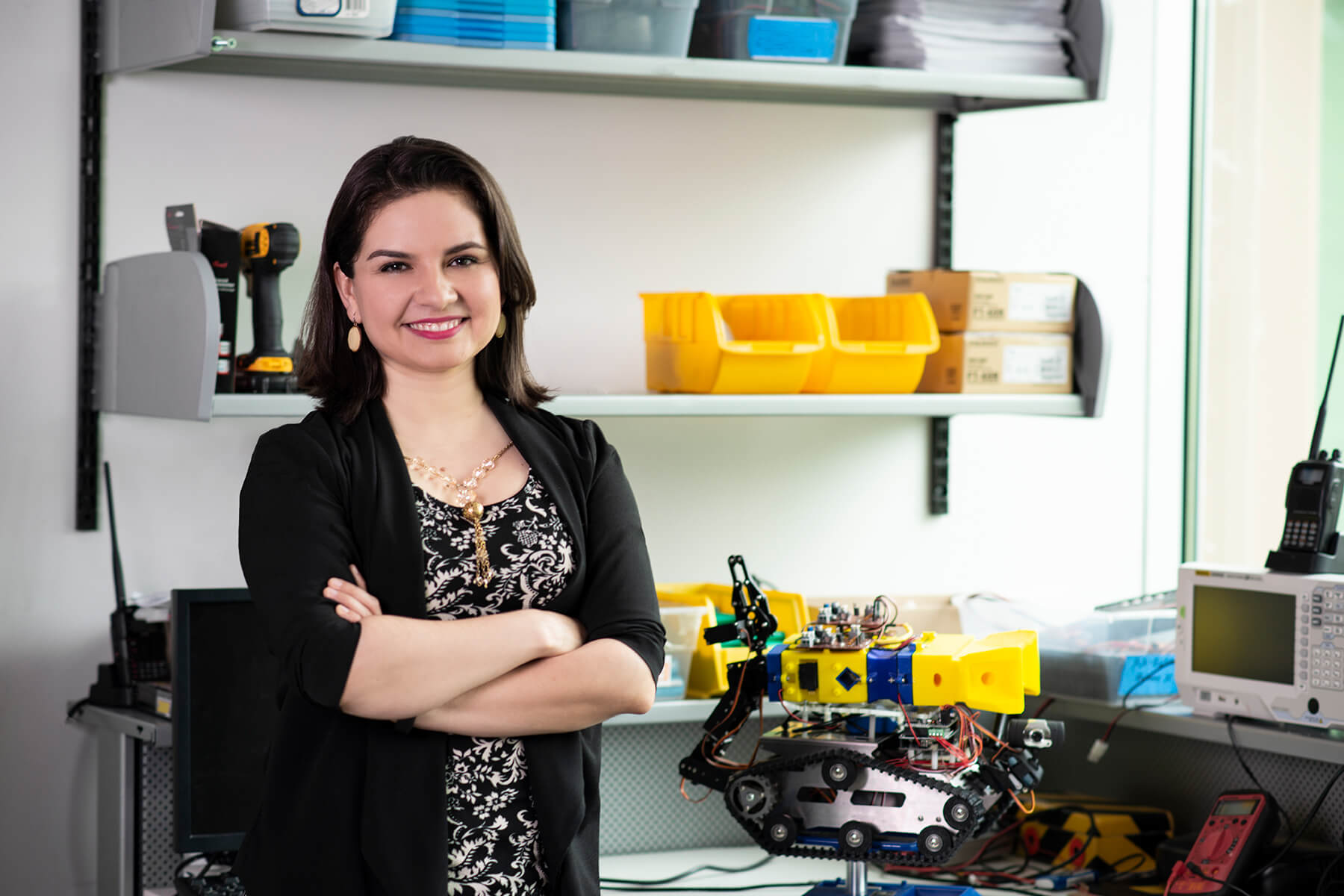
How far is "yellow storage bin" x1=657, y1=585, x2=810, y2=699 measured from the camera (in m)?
2.28

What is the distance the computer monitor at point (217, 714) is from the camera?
197 cm

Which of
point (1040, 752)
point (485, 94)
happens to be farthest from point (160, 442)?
point (1040, 752)

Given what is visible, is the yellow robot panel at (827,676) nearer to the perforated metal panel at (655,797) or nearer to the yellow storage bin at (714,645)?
the yellow storage bin at (714,645)

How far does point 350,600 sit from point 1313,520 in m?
1.42

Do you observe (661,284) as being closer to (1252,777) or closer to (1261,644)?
(1261,644)

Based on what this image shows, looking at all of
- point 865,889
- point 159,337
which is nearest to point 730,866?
point 865,889

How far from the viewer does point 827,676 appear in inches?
71.1

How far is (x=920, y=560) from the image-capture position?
9.18 feet

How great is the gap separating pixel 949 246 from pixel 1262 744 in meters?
1.11

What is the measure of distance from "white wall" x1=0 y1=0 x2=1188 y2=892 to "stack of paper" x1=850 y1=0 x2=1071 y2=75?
330mm

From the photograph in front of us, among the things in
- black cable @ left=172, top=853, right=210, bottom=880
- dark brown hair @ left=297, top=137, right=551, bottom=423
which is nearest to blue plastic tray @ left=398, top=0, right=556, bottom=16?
dark brown hair @ left=297, top=137, right=551, bottom=423

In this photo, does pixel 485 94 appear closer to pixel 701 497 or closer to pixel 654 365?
pixel 654 365

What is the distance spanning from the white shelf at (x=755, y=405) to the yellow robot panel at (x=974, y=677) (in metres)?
0.59

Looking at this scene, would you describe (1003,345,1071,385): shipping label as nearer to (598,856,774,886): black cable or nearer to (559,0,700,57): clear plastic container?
(559,0,700,57): clear plastic container
